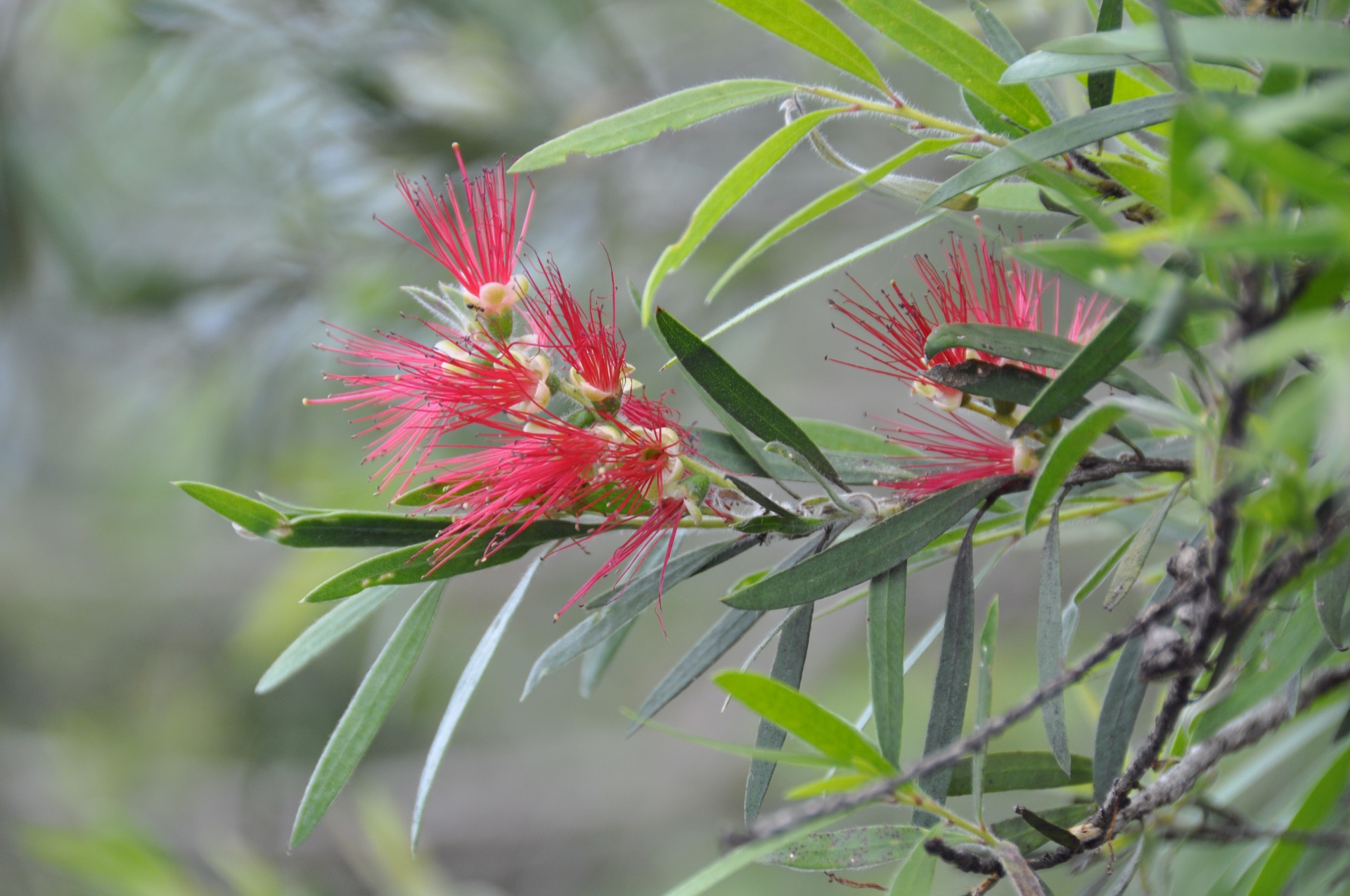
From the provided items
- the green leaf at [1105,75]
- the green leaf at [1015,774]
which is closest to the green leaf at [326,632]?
the green leaf at [1015,774]

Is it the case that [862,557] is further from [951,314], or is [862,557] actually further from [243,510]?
[243,510]

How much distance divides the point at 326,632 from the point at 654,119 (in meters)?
0.34

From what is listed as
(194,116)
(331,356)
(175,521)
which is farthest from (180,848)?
(194,116)

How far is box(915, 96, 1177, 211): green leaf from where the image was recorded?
38 centimetres

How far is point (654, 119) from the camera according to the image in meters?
0.45

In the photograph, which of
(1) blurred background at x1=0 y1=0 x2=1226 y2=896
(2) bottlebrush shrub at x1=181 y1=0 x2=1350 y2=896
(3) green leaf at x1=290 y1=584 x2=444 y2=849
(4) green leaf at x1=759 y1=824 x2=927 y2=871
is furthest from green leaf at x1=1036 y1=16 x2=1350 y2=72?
(1) blurred background at x1=0 y1=0 x2=1226 y2=896

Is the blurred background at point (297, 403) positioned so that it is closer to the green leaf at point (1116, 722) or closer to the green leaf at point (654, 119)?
the green leaf at point (1116, 722)

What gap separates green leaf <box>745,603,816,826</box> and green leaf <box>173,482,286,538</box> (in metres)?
0.26

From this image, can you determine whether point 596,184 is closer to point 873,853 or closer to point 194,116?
point 194,116

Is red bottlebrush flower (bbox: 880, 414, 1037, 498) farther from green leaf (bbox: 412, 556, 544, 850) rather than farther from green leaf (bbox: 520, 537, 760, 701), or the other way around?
green leaf (bbox: 412, 556, 544, 850)

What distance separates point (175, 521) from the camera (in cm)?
256

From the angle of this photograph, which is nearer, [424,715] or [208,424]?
[208,424]

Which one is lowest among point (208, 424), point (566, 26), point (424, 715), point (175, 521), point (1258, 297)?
point (424, 715)

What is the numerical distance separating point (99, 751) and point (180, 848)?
46 cm
